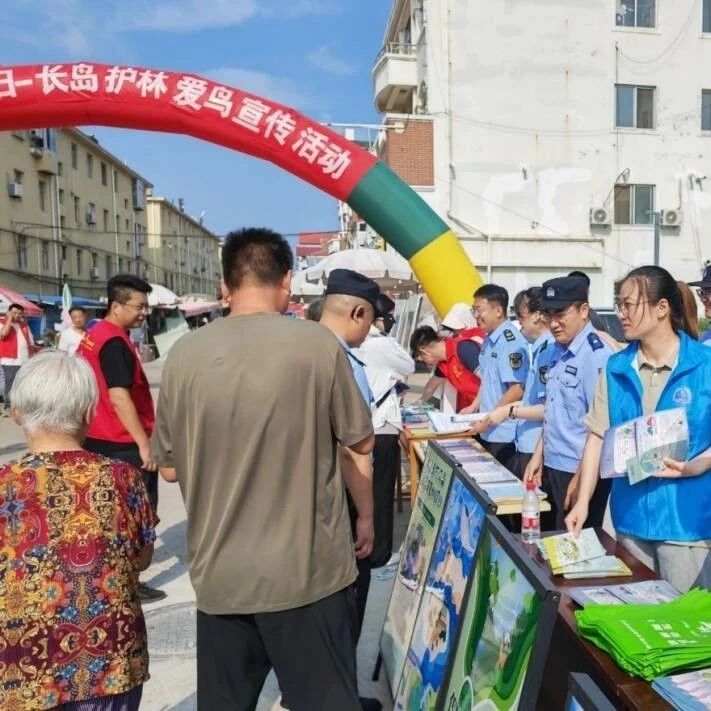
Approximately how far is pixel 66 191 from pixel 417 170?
2098cm

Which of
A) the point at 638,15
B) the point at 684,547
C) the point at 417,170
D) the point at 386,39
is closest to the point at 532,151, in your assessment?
the point at 417,170

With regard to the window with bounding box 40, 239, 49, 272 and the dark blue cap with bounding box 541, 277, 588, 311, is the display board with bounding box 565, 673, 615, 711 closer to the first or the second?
the dark blue cap with bounding box 541, 277, 588, 311

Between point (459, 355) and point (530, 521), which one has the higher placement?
point (459, 355)

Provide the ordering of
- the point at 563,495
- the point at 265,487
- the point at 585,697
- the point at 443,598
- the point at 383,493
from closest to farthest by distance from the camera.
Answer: the point at 585,697
the point at 265,487
the point at 443,598
the point at 563,495
the point at 383,493

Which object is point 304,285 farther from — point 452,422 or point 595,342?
point 595,342

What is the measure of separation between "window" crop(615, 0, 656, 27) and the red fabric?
15019 millimetres

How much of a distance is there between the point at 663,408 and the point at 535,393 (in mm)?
1424

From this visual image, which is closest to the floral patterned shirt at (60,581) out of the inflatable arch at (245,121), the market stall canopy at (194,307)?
the inflatable arch at (245,121)

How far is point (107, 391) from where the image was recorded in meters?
3.71

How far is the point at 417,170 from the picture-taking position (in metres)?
17.5

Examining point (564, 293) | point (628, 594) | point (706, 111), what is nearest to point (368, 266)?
point (564, 293)

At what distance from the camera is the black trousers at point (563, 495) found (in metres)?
3.12

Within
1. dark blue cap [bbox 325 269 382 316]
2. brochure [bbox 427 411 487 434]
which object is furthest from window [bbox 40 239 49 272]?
dark blue cap [bbox 325 269 382 316]

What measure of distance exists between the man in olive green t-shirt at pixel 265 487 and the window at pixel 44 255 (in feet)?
96.8
